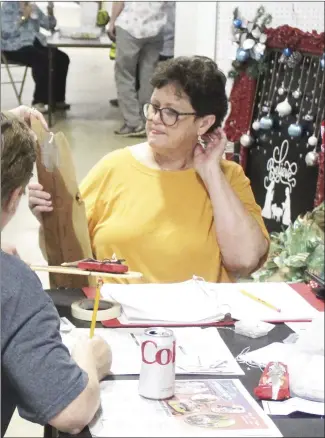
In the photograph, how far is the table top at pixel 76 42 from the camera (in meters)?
6.85

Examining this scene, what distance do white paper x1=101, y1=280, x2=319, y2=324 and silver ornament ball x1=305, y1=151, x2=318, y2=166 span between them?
41.1 inches

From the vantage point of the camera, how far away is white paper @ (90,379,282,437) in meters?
1.39

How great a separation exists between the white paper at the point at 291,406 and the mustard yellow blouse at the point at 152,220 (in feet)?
2.83

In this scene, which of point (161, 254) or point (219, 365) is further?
point (161, 254)

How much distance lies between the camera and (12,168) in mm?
1543

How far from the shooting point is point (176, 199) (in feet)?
7.76

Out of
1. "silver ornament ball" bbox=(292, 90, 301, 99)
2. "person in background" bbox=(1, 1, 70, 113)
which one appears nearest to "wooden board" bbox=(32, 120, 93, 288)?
"silver ornament ball" bbox=(292, 90, 301, 99)

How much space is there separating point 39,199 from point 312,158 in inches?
49.3

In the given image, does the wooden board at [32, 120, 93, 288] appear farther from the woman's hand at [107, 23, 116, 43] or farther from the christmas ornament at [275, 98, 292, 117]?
the woman's hand at [107, 23, 116, 43]

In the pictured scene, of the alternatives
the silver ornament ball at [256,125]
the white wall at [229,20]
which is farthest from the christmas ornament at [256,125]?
the white wall at [229,20]

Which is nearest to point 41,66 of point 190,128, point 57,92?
point 57,92

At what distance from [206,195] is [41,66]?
16.1ft

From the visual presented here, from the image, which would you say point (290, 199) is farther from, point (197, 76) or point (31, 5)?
point (31, 5)

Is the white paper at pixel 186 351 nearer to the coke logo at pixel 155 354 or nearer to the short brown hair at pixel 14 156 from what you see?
the coke logo at pixel 155 354
